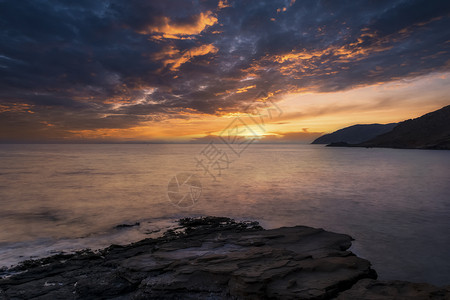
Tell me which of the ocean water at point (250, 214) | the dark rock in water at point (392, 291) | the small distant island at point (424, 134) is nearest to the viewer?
the dark rock in water at point (392, 291)

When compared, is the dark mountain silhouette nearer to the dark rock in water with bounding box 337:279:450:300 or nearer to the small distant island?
the small distant island

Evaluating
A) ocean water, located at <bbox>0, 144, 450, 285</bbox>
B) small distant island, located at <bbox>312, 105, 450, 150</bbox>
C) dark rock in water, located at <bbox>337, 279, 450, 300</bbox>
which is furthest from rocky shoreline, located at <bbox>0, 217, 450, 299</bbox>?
small distant island, located at <bbox>312, 105, 450, 150</bbox>

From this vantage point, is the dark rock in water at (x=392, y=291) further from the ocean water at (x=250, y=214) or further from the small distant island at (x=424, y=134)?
the small distant island at (x=424, y=134)

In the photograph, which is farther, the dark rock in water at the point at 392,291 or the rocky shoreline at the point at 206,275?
the rocky shoreline at the point at 206,275

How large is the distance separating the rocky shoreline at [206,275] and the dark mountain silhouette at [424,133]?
155741 mm

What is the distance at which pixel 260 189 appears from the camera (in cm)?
2720

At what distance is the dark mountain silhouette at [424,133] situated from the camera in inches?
5187

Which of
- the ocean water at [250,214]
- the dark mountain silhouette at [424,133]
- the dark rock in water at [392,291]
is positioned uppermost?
the dark mountain silhouette at [424,133]

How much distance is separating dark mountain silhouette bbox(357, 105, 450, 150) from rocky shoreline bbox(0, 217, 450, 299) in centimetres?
15574

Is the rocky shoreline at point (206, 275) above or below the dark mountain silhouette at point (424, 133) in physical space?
below

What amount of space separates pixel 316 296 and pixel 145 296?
15.0 feet

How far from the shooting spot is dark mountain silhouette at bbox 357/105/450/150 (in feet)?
432

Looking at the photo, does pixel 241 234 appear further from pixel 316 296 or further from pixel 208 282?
pixel 316 296

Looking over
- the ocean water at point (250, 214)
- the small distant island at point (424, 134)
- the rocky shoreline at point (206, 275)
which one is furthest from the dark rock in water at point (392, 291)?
the small distant island at point (424, 134)
